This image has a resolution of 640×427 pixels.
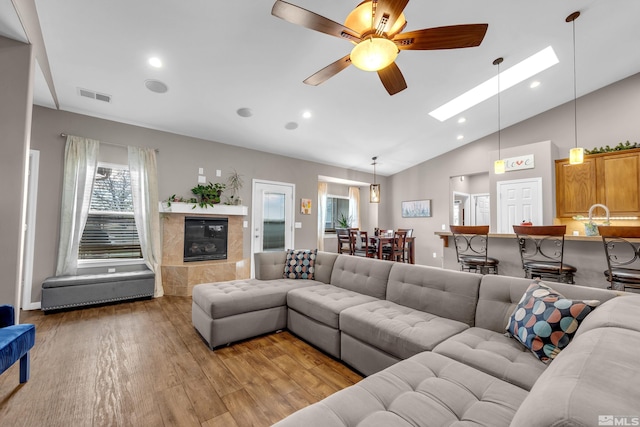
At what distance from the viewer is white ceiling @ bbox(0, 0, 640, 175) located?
260cm

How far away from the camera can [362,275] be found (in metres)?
2.89

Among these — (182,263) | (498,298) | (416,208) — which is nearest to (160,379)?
(498,298)

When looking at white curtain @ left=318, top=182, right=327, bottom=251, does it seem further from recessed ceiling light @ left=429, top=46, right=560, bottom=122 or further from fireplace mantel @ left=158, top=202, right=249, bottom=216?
recessed ceiling light @ left=429, top=46, right=560, bottom=122

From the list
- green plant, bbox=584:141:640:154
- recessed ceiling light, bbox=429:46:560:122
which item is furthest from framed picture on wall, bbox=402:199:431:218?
green plant, bbox=584:141:640:154

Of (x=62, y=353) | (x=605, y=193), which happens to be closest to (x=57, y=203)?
(x=62, y=353)

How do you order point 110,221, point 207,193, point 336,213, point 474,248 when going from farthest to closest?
point 336,213 → point 207,193 → point 110,221 → point 474,248

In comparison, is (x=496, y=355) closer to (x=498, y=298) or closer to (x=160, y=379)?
(x=498, y=298)

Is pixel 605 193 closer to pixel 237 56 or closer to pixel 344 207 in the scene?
pixel 344 207

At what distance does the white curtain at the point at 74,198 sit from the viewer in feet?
12.4

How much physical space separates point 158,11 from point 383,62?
2.19 m

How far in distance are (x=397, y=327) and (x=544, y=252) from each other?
258 centimetres

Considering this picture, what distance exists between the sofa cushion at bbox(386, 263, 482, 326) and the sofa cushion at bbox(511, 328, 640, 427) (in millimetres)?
1266

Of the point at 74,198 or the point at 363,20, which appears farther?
the point at 74,198

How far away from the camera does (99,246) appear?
416cm
